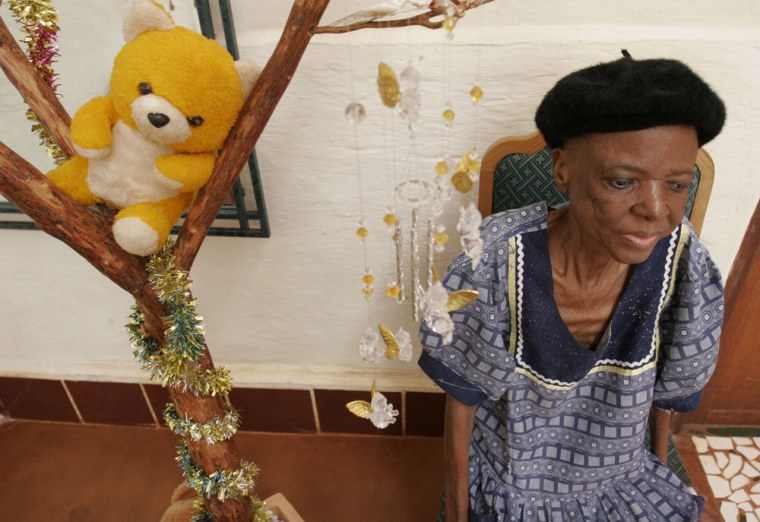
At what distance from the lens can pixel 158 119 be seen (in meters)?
0.65

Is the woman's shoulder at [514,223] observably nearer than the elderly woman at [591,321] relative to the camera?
No

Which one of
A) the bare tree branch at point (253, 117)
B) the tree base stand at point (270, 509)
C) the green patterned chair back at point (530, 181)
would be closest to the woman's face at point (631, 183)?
the green patterned chair back at point (530, 181)

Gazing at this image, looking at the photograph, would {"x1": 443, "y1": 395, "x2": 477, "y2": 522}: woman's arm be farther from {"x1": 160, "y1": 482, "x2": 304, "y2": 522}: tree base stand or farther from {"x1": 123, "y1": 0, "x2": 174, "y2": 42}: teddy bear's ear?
{"x1": 123, "y1": 0, "x2": 174, "y2": 42}: teddy bear's ear

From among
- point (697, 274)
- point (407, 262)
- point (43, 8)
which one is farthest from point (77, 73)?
point (697, 274)

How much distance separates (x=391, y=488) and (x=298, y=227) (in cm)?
74

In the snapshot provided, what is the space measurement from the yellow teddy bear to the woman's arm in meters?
0.52

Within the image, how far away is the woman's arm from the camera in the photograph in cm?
90

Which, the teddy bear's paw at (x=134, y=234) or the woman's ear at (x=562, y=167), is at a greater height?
the woman's ear at (x=562, y=167)

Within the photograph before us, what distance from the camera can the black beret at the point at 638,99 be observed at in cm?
59

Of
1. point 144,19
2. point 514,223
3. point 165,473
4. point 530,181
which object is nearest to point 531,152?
point 530,181

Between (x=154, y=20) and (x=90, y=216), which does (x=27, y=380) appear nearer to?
(x=90, y=216)

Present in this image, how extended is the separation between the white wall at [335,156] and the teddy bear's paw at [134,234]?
1.30ft

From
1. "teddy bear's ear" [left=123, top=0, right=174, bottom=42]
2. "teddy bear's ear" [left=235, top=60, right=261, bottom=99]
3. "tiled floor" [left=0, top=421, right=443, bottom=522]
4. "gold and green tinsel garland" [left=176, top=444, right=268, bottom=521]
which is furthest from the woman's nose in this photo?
"tiled floor" [left=0, top=421, right=443, bottom=522]

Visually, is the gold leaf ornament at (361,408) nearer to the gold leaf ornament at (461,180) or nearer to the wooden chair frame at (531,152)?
the gold leaf ornament at (461,180)
